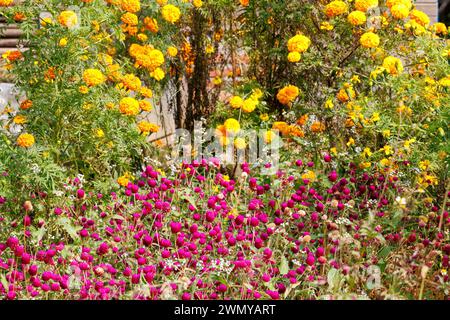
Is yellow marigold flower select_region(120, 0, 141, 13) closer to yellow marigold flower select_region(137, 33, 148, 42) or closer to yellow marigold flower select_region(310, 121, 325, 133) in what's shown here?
yellow marigold flower select_region(137, 33, 148, 42)

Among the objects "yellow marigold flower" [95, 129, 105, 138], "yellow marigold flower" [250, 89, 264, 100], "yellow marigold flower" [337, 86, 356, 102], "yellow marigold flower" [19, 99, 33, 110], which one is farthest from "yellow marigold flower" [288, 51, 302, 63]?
"yellow marigold flower" [19, 99, 33, 110]

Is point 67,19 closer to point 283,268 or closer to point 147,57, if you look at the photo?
point 147,57

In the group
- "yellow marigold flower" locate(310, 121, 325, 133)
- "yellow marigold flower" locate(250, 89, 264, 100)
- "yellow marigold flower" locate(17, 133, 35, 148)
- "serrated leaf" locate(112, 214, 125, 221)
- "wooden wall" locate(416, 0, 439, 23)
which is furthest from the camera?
"wooden wall" locate(416, 0, 439, 23)

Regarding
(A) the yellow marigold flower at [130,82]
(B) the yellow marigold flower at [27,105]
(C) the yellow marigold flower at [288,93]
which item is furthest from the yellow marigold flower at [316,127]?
(B) the yellow marigold flower at [27,105]

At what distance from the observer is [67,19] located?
13.2ft

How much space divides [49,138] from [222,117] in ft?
4.95

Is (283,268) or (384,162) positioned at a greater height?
(384,162)

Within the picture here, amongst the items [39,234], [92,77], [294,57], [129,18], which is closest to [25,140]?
[92,77]

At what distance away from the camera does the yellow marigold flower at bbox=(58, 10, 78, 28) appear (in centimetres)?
402

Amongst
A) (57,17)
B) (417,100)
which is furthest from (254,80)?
(57,17)

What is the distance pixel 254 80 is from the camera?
539 cm

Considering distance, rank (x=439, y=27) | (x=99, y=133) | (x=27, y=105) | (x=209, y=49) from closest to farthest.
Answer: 1. (x=27, y=105)
2. (x=99, y=133)
3. (x=439, y=27)
4. (x=209, y=49)

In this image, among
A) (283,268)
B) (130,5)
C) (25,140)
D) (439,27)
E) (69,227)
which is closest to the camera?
(283,268)
